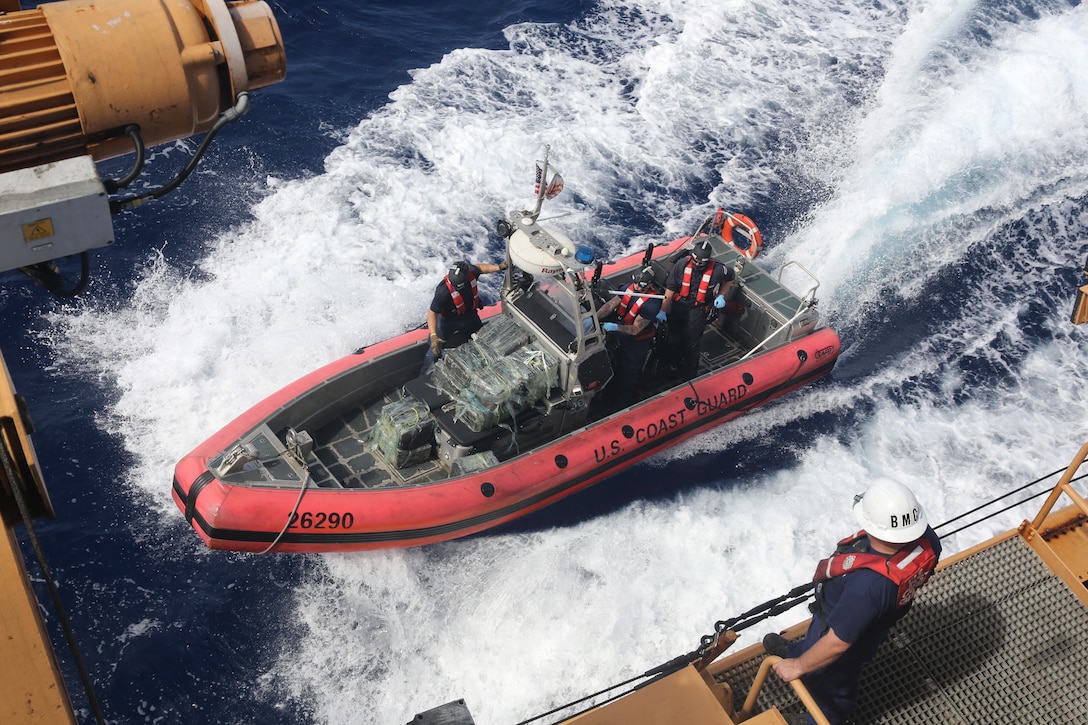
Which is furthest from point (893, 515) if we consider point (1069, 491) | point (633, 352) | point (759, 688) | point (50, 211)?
point (633, 352)

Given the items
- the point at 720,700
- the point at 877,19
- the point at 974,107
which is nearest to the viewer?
the point at 720,700

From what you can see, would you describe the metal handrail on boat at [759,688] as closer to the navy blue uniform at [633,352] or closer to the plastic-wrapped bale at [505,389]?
the plastic-wrapped bale at [505,389]

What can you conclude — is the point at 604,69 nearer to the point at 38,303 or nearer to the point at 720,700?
the point at 38,303

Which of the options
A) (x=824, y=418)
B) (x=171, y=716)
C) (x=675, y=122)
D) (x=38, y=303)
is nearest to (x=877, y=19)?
(x=675, y=122)

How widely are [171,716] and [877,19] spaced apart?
16.2 metres

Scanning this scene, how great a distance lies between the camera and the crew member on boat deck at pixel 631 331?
10.2 meters

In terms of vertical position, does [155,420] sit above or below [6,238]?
below

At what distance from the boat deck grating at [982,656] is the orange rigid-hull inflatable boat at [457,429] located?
168 inches

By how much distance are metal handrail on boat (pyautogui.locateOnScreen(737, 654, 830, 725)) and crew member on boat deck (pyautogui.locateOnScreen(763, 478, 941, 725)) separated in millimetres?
57

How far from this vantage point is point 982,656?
5750 millimetres

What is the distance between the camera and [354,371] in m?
10.2

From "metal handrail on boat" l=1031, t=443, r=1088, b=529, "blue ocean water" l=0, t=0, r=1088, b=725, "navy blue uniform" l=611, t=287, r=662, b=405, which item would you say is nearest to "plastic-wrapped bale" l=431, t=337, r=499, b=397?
"navy blue uniform" l=611, t=287, r=662, b=405

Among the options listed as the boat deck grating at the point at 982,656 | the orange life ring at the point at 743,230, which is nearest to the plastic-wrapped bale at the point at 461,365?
the orange life ring at the point at 743,230

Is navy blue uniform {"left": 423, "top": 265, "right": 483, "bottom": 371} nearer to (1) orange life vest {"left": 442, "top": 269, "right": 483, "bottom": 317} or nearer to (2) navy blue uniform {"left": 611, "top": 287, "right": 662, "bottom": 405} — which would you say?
(1) orange life vest {"left": 442, "top": 269, "right": 483, "bottom": 317}
